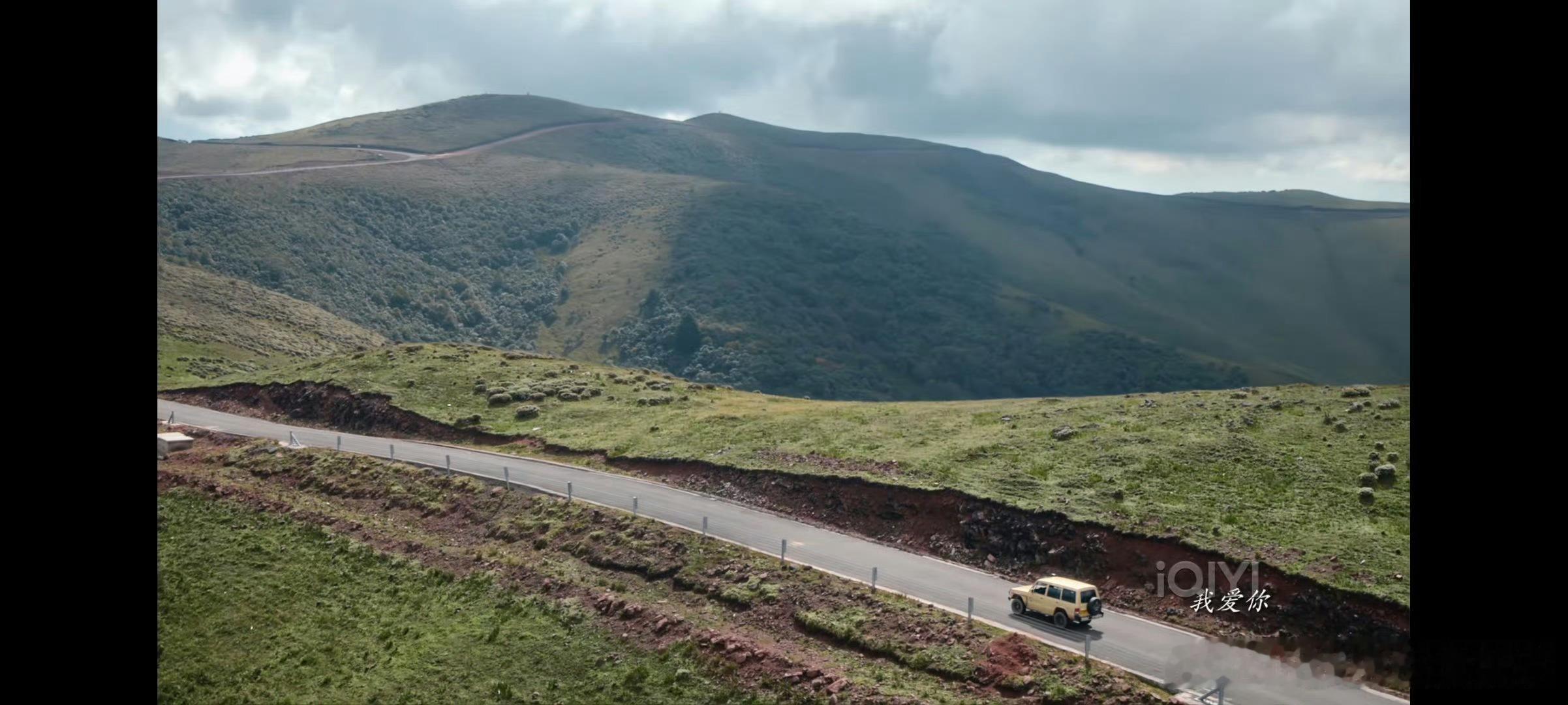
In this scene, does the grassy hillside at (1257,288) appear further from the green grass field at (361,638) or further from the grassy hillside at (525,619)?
the green grass field at (361,638)

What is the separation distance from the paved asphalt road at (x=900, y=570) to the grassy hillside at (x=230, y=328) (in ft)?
76.0

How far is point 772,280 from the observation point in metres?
151

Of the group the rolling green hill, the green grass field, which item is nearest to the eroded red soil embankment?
the green grass field

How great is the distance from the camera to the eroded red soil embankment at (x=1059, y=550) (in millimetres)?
21984

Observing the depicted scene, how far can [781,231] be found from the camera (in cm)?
17275

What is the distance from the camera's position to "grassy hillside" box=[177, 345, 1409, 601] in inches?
1075

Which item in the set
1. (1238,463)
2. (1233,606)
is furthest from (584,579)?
(1238,463)

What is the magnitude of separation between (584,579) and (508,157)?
17180cm

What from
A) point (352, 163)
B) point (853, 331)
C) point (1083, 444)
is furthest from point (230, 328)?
point (352, 163)

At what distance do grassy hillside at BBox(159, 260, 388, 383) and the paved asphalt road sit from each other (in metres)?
23.2

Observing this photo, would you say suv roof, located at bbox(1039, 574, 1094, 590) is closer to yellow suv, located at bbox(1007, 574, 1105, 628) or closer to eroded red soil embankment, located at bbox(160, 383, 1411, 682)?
yellow suv, located at bbox(1007, 574, 1105, 628)

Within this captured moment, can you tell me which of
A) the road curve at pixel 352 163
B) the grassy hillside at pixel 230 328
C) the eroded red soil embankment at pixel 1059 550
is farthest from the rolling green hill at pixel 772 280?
the eroded red soil embankment at pixel 1059 550

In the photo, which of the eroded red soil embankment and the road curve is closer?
the eroded red soil embankment

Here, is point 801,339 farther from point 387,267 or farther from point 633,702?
point 633,702
